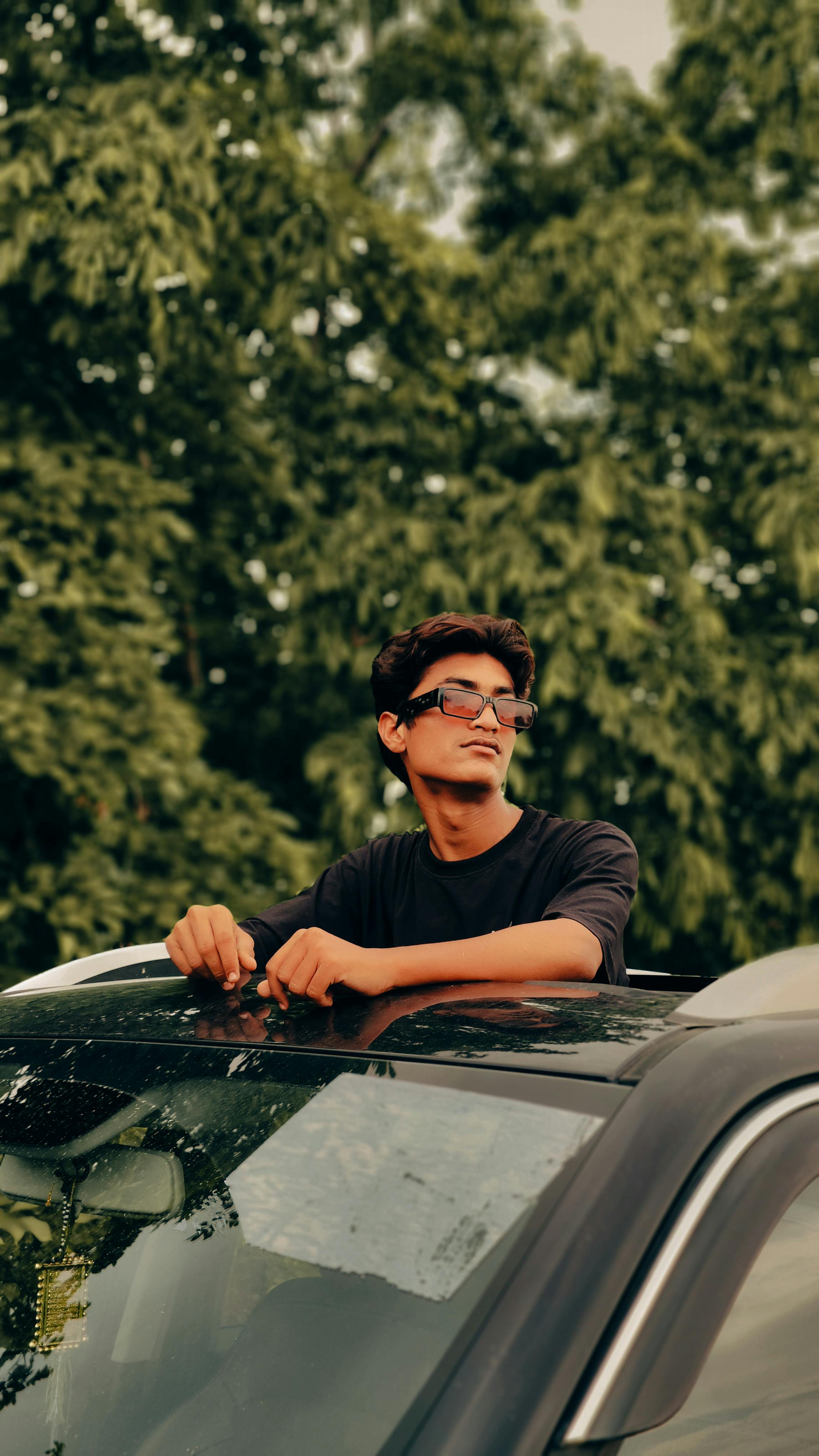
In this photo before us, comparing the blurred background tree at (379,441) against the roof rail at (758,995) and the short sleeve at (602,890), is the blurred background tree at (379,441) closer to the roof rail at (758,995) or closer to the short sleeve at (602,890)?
the short sleeve at (602,890)

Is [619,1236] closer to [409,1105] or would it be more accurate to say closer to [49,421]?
[409,1105]

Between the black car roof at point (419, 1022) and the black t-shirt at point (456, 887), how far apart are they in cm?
43

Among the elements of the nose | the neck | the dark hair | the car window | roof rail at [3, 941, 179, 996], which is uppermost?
the dark hair

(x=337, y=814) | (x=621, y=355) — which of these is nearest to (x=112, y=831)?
(x=337, y=814)

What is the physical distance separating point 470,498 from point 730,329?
72.1 inches

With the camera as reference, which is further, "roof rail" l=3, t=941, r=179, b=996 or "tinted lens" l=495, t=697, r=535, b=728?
"tinted lens" l=495, t=697, r=535, b=728

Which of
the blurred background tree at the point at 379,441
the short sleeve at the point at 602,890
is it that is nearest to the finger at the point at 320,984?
the short sleeve at the point at 602,890

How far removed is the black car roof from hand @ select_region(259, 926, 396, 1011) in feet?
0.06

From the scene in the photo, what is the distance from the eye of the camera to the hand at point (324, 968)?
1.50 metres

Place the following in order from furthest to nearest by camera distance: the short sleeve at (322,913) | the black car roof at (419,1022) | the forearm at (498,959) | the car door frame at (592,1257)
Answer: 1. the short sleeve at (322,913)
2. the forearm at (498,959)
3. the black car roof at (419,1022)
4. the car door frame at (592,1257)

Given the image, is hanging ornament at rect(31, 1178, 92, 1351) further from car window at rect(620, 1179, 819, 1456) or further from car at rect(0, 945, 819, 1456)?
car window at rect(620, 1179, 819, 1456)

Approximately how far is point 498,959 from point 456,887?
0.61m

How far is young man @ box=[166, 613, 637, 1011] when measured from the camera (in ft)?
6.70

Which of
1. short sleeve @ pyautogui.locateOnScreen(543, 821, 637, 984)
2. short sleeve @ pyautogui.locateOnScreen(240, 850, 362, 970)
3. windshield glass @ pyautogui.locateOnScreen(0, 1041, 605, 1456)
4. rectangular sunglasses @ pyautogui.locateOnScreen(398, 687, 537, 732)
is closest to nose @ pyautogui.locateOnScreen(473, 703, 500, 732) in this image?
rectangular sunglasses @ pyautogui.locateOnScreen(398, 687, 537, 732)
